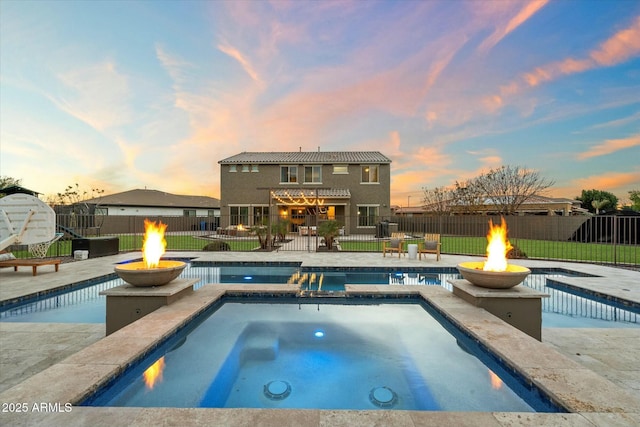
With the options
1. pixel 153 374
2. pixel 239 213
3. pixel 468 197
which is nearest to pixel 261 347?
pixel 153 374

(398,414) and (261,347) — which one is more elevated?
(398,414)

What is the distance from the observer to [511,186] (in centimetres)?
2850

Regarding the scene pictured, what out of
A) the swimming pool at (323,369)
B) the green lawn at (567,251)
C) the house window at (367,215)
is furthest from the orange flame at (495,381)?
the house window at (367,215)

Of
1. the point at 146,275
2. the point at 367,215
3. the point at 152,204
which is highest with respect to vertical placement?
the point at 152,204

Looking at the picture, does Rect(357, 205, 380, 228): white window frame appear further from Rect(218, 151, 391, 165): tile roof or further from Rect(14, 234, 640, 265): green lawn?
Rect(14, 234, 640, 265): green lawn

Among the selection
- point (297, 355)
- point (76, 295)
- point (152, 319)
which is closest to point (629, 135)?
point (297, 355)

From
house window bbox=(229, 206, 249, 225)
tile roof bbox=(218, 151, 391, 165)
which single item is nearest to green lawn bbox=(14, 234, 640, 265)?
house window bbox=(229, 206, 249, 225)

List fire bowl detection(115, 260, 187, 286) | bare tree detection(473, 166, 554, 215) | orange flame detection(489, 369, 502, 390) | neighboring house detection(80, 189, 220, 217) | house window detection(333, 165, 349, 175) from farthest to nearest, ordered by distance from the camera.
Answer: neighboring house detection(80, 189, 220, 217)
bare tree detection(473, 166, 554, 215)
house window detection(333, 165, 349, 175)
fire bowl detection(115, 260, 187, 286)
orange flame detection(489, 369, 502, 390)

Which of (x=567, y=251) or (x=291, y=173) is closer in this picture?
(x=567, y=251)

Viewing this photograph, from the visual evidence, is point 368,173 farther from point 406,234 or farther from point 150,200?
point 150,200

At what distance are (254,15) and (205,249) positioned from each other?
34.2 feet

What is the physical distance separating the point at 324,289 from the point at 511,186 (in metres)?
28.5

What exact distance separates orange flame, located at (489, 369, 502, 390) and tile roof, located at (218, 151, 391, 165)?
76.9 ft

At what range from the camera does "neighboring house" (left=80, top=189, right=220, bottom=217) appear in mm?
35500
